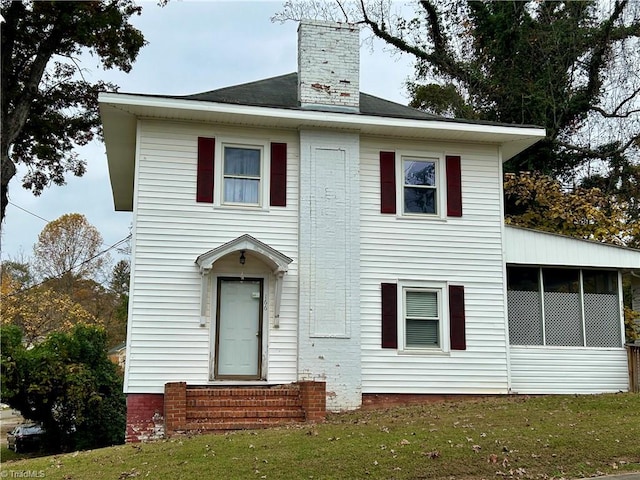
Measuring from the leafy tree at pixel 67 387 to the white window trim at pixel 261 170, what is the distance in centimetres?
746

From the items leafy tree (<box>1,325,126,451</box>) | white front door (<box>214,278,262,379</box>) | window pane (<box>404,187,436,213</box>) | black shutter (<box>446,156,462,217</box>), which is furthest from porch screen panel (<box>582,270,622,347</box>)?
leafy tree (<box>1,325,126,451</box>)

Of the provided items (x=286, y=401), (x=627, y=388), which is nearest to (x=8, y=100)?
(x=286, y=401)

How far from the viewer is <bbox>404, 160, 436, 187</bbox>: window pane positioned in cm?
1483

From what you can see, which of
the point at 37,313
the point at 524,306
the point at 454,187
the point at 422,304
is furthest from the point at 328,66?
the point at 37,313

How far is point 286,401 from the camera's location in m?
12.2

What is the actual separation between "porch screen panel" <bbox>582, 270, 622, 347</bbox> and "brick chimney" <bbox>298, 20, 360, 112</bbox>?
651 cm

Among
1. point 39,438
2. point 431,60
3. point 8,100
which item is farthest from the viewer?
point 431,60

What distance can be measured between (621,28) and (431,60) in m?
7.28

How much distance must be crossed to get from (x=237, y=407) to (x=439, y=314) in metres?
4.70

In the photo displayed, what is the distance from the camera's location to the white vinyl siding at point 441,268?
14.0 m

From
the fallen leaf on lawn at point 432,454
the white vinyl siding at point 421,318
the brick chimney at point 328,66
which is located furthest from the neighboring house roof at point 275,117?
the fallen leaf on lawn at point 432,454

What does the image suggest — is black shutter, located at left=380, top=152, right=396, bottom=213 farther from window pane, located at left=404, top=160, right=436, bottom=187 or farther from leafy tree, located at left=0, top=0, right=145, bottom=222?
leafy tree, located at left=0, top=0, right=145, bottom=222

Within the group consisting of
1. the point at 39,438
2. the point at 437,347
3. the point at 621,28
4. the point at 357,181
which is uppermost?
the point at 621,28

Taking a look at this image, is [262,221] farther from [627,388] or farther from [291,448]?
[627,388]
